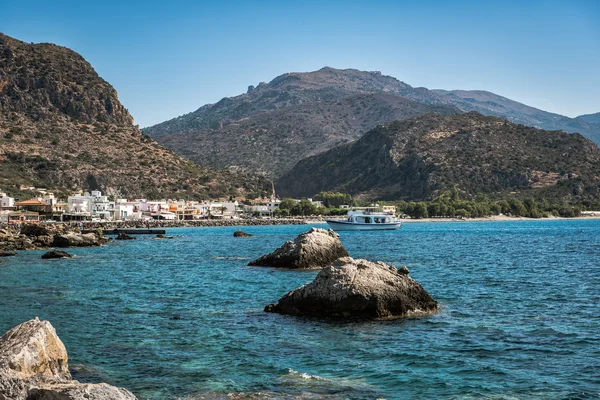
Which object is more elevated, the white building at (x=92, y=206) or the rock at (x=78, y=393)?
the white building at (x=92, y=206)

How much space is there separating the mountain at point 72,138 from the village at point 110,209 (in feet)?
19.9

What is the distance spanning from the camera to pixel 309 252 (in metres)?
41.6

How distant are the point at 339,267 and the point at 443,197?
595 ft

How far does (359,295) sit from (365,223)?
113618mm

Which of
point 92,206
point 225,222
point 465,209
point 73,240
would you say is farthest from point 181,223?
point 465,209

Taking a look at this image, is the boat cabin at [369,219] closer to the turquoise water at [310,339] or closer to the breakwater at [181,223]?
the breakwater at [181,223]

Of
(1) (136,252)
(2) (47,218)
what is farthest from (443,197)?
(1) (136,252)

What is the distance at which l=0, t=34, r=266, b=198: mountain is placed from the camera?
14575cm

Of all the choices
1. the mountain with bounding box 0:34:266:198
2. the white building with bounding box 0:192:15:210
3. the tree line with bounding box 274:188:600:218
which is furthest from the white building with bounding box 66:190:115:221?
the tree line with bounding box 274:188:600:218

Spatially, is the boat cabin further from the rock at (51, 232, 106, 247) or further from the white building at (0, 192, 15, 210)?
the rock at (51, 232, 106, 247)

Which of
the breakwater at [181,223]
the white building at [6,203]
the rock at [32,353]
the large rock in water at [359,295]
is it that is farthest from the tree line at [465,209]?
the rock at [32,353]

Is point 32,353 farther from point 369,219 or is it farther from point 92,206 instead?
point 369,219

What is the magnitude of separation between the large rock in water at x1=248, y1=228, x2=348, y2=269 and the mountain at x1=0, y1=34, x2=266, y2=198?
107m

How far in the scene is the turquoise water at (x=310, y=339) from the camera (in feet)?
48.0
